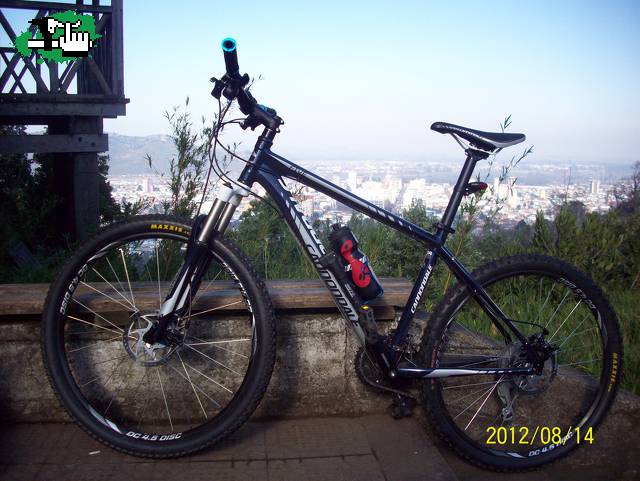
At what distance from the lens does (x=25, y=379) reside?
2916 mm

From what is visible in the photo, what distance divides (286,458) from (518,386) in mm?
1067

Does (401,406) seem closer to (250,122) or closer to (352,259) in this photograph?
(352,259)

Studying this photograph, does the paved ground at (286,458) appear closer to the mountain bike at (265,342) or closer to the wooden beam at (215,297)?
the mountain bike at (265,342)

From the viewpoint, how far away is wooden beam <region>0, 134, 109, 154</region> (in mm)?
6562

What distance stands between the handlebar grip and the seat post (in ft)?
3.33

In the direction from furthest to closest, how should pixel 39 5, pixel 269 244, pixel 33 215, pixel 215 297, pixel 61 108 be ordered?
pixel 61 108 < pixel 39 5 < pixel 33 215 < pixel 269 244 < pixel 215 297

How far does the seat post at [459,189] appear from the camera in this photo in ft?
9.08

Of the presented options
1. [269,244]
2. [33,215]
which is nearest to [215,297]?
[269,244]

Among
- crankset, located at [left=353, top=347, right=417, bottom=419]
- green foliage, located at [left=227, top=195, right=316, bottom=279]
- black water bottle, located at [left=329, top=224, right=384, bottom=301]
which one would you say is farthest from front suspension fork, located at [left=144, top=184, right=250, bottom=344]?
green foliage, located at [left=227, top=195, right=316, bottom=279]

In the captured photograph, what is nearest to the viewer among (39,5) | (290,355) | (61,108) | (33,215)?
(290,355)

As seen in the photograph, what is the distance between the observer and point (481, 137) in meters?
2.71

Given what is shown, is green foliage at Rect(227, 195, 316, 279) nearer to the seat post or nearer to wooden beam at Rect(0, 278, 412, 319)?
wooden beam at Rect(0, 278, 412, 319)

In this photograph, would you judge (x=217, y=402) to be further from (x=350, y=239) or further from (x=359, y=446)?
(x=350, y=239)

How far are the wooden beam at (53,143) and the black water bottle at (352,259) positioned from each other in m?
4.98
